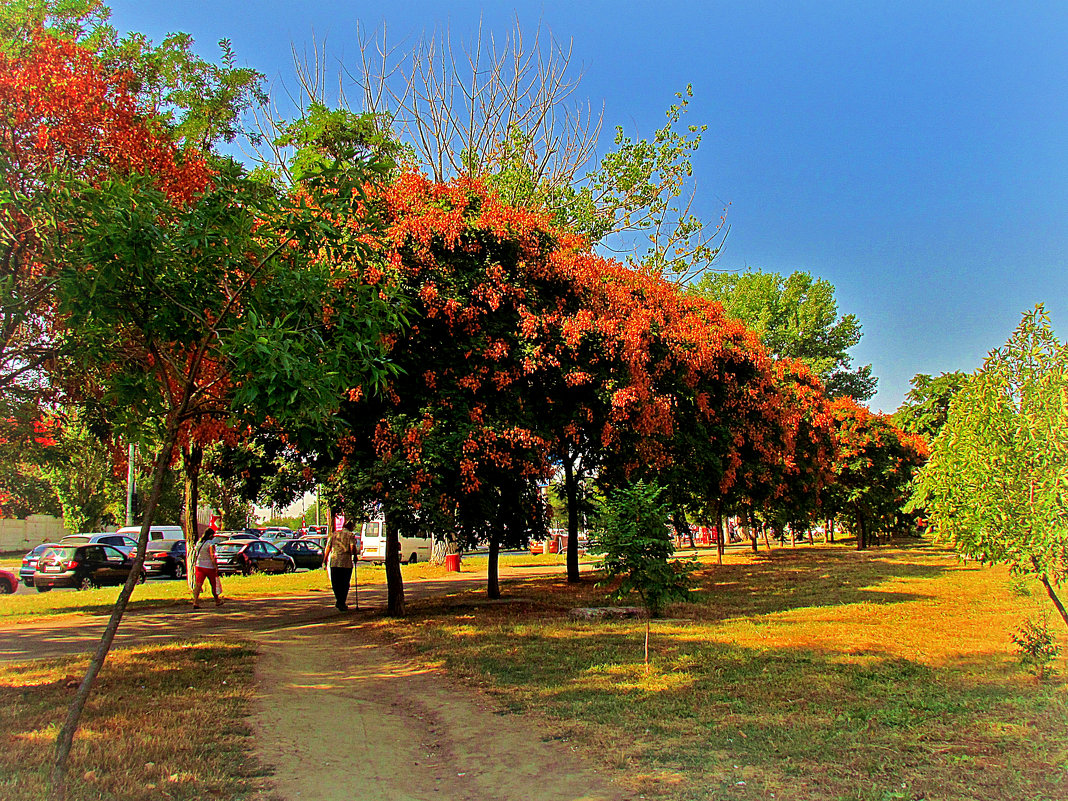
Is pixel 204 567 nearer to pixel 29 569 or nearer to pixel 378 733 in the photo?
pixel 29 569

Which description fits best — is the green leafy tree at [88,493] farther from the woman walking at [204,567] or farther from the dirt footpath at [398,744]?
the dirt footpath at [398,744]

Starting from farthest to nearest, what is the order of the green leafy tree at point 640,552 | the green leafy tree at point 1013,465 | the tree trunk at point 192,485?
→ the tree trunk at point 192,485 → the green leafy tree at point 640,552 → the green leafy tree at point 1013,465

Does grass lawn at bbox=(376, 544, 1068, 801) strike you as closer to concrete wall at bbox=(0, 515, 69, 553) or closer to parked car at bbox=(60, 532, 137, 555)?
parked car at bbox=(60, 532, 137, 555)

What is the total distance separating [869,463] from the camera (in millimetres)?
37781

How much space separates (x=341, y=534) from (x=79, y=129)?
27.7 ft

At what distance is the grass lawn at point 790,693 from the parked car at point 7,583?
14.1m

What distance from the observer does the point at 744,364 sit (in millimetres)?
21547

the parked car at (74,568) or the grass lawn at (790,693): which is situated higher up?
the parked car at (74,568)

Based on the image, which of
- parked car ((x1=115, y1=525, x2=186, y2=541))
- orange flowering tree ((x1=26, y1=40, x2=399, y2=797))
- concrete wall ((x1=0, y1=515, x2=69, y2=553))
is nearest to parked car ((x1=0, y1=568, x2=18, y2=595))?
parked car ((x1=115, y1=525, x2=186, y2=541))

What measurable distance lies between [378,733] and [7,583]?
2081 cm

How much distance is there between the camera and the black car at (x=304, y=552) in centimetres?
3475

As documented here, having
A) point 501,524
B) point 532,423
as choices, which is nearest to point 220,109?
point 532,423

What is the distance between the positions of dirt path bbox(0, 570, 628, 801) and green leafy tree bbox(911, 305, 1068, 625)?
4.74 m

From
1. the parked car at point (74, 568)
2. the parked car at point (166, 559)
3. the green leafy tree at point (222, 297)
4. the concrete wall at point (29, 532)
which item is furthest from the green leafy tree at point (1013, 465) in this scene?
the concrete wall at point (29, 532)
